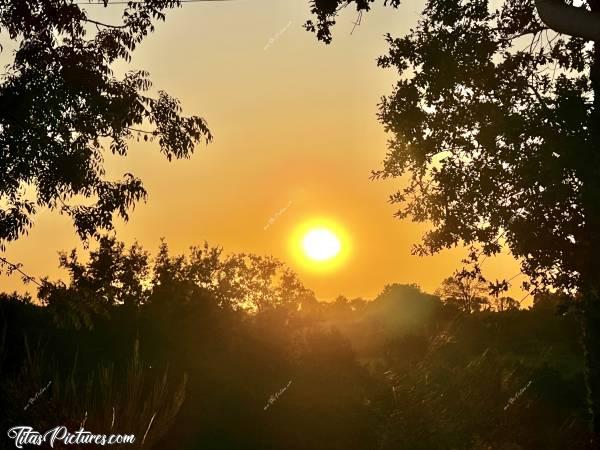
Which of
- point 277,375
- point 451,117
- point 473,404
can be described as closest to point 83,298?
point 451,117

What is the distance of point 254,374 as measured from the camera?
2573cm

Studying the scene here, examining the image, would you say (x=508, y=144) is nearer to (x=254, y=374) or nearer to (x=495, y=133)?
(x=495, y=133)

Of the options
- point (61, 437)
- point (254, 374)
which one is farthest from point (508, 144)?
point (254, 374)

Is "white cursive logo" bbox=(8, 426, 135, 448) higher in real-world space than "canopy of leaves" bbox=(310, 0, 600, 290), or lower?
lower

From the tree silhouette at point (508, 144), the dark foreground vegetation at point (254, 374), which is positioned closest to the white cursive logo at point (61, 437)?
the dark foreground vegetation at point (254, 374)

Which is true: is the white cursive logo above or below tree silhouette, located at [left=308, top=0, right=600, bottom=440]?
below

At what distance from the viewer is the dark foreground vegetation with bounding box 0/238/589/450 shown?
479cm

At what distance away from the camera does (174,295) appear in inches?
1233

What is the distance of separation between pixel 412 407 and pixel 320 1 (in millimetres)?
11564

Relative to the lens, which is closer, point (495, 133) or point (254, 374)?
point (495, 133)

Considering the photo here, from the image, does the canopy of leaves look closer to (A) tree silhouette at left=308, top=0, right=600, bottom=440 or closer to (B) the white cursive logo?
(A) tree silhouette at left=308, top=0, right=600, bottom=440

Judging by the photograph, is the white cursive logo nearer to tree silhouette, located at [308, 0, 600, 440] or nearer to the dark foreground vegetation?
the dark foreground vegetation

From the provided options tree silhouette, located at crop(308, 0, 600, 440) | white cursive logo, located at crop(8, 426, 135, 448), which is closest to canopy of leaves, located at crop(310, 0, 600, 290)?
tree silhouette, located at crop(308, 0, 600, 440)

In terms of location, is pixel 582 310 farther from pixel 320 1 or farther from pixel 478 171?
pixel 320 1
